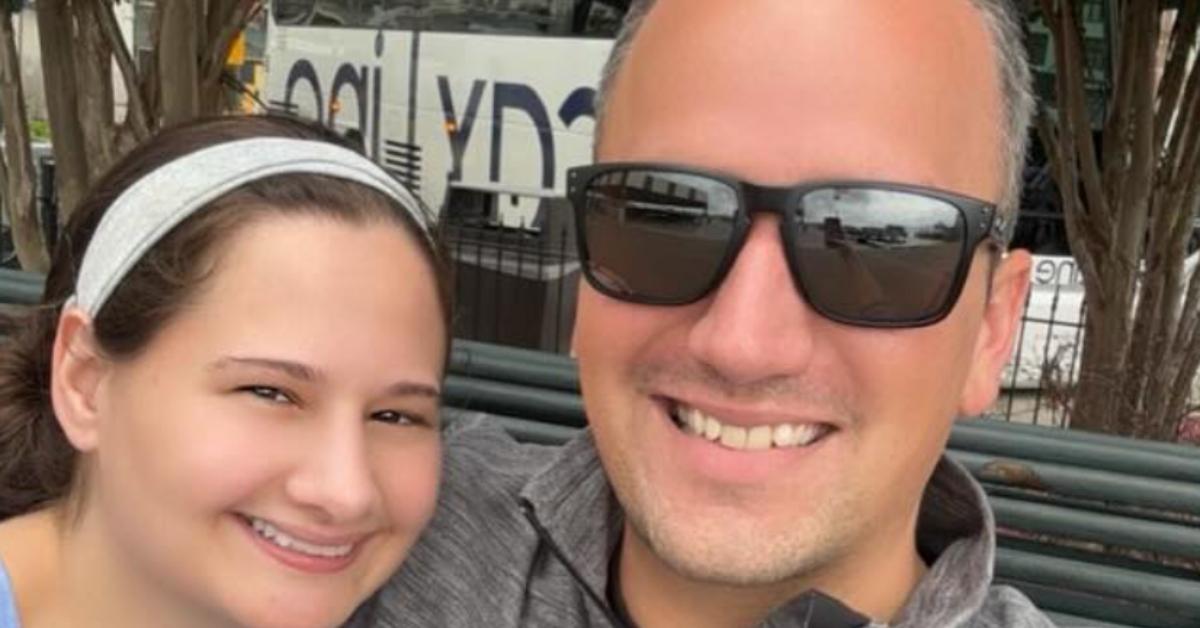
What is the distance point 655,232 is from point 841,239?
208mm

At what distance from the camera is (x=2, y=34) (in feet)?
14.0

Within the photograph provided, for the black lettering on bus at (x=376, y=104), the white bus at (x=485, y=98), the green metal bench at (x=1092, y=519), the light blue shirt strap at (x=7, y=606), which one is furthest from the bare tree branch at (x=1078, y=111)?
the black lettering on bus at (x=376, y=104)

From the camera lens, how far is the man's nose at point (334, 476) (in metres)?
1.48

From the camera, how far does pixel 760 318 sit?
138cm

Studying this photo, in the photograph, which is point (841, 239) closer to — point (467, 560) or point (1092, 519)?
point (467, 560)

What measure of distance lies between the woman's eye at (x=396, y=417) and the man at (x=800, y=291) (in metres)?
0.23

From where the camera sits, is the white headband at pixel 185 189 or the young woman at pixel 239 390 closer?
the young woman at pixel 239 390

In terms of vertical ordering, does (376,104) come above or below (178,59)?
below

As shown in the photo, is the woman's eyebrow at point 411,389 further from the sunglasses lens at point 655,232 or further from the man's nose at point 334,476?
the sunglasses lens at point 655,232

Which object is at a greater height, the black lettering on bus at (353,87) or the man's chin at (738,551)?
the man's chin at (738,551)

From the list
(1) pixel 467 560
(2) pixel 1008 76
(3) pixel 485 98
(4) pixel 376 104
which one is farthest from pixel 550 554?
(4) pixel 376 104

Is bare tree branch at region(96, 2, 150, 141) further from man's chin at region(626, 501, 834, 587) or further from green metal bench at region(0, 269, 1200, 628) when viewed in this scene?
man's chin at region(626, 501, 834, 587)

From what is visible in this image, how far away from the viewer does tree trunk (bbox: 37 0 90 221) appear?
12.8ft

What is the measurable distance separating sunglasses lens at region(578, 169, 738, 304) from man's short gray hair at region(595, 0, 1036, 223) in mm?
170
